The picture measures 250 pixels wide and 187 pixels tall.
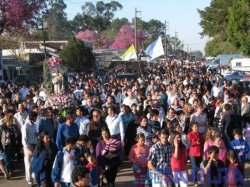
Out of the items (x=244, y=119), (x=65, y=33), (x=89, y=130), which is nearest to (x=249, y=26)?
(x=244, y=119)

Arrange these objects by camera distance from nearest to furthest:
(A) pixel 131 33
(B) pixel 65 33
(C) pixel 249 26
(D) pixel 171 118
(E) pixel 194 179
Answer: (E) pixel 194 179 → (D) pixel 171 118 → (C) pixel 249 26 → (A) pixel 131 33 → (B) pixel 65 33

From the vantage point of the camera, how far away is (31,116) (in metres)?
10.2

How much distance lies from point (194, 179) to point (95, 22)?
119613mm

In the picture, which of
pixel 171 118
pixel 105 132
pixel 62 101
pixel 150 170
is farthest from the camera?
pixel 62 101

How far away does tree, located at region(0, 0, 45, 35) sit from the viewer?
27766 millimetres

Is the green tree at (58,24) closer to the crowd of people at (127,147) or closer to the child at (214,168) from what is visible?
the crowd of people at (127,147)

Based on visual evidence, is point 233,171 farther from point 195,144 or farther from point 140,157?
point 195,144

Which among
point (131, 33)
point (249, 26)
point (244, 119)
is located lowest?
point (244, 119)

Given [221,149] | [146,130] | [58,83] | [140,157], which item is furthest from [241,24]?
[140,157]

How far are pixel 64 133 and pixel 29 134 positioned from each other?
76cm

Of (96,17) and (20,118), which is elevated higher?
(96,17)

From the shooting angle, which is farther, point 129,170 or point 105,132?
point 129,170

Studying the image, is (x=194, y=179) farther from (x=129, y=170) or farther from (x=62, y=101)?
(x=62, y=101)

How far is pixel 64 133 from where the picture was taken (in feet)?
32.7
